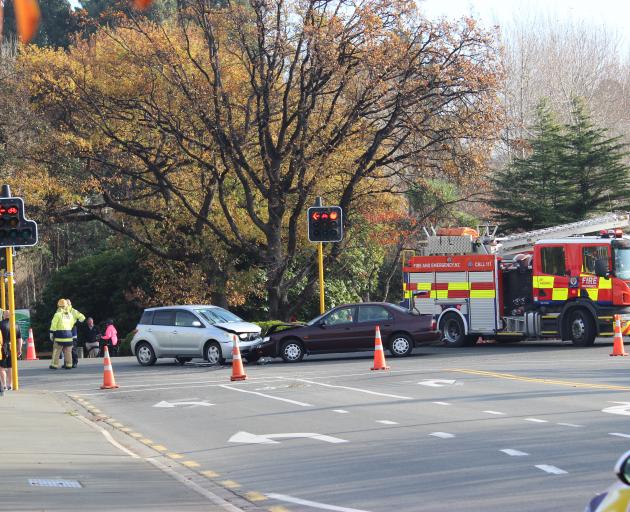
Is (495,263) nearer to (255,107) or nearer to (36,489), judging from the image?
(255,107)

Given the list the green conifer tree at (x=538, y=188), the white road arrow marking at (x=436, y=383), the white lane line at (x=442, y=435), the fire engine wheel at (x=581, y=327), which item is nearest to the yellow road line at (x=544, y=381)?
the white road arrow marking at (x=436, y=383)

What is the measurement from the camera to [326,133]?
113 ft

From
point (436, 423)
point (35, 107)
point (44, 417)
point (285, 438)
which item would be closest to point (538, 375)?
point (436, 423)

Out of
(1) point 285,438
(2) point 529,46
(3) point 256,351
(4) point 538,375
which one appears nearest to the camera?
(1) point 285,438

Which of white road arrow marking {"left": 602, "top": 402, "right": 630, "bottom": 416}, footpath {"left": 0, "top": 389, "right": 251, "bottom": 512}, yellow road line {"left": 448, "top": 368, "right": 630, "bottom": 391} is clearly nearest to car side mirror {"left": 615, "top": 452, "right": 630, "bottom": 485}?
footpath {"left": 0, "top": 389, "right": 251, "bottom": 512}

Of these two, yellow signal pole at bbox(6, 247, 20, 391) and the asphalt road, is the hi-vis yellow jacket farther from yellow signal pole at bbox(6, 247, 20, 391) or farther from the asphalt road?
yellow signal pole at bbox(6, 247, 20, 391)

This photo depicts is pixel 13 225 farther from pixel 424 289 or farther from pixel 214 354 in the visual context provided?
pixel 424 289

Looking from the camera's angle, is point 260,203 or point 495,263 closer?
point 495,263

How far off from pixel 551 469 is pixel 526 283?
19602 millimetres

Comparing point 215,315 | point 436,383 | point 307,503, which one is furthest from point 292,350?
point 307,503

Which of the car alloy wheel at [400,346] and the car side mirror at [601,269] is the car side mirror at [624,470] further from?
the car side mirror at [601,269]

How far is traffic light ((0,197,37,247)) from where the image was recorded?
68.8 feet

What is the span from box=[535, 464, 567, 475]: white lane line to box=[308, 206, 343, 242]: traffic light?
57.8 feet

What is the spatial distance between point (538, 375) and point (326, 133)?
631 inches
